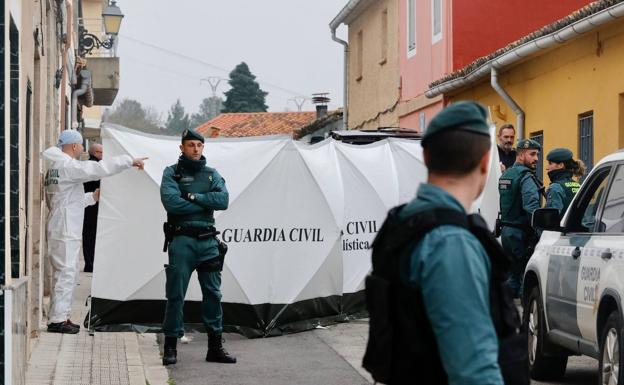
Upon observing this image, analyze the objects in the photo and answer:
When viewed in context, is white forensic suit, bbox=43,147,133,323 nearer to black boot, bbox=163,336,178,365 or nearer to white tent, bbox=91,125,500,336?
white tent, bbox=91,125,500,336

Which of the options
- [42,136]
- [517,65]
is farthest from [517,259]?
[517,65]

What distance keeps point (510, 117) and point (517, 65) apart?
1.20 metres

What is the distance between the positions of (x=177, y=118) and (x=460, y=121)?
15605 centimetres

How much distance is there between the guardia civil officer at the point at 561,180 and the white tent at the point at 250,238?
7.44 ft

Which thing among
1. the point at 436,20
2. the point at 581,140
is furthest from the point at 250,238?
the point at 436,20

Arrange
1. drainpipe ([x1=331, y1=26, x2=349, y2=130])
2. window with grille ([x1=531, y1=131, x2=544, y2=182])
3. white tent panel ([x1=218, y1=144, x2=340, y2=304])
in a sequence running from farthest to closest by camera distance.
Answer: drainpipe ([x1=331, y1=26, x2=349, y2=130]), window with grille ([x1=531, y1=131, x2=544, y2=182]), white tent panel ([x1=218, y1=144, x2=340, y2=304])

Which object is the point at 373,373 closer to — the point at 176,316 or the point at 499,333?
the point at 499,333

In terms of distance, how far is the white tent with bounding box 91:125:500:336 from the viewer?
Answer: 12.3 metres

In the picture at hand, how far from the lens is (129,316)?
40.4 ft

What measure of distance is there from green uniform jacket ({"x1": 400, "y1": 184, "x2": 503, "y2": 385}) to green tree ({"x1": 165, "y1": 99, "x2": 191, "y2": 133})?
145m

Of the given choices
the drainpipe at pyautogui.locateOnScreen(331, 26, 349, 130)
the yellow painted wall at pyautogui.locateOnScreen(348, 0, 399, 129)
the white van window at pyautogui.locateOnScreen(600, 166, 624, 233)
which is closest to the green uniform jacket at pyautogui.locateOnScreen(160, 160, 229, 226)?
the white van window at pyautogui.locateOnScreen(600, 166, 624, 233)

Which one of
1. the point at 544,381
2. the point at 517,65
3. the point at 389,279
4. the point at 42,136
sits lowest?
the point at 544,381

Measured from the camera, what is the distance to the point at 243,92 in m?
105

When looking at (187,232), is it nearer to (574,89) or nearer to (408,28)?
(574,89)
